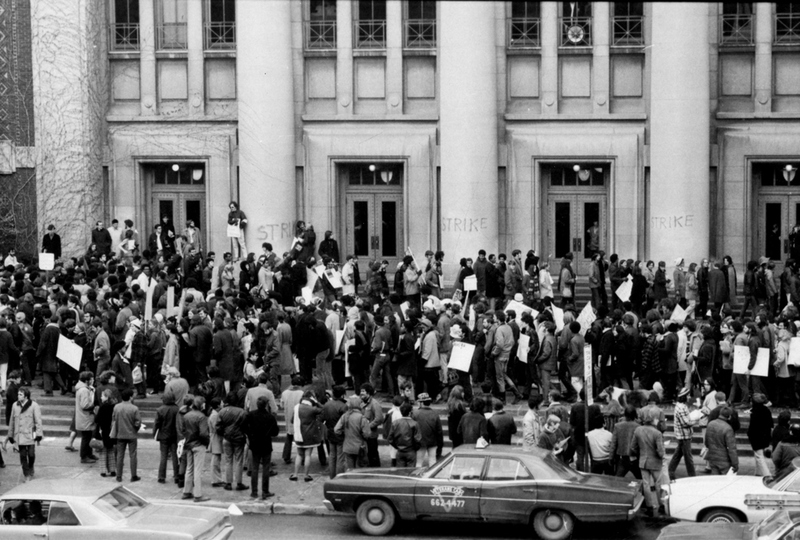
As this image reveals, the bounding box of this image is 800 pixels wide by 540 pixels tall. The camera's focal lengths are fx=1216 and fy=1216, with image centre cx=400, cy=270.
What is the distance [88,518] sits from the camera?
47.0ft

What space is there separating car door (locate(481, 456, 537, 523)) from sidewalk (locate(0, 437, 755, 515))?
305 centimetres

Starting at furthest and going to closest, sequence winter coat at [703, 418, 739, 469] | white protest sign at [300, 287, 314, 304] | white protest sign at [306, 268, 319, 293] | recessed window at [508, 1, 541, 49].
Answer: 1. recessed window at [508, 1, 541, 49]
2. white protest sign at [306, 268, 319, 293]
3. white protest sign at [300, 287, 314, 304]
4. winter coat at [703, 418, 739, 469]

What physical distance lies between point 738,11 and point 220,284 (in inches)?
630

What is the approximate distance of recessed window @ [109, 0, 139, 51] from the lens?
35.4 metres

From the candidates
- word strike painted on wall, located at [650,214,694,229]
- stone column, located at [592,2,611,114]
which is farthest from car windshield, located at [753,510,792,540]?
stone column, located at [592,2,611,114]

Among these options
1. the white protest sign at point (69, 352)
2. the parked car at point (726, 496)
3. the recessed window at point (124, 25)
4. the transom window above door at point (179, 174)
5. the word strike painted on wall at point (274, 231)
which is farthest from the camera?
the transom window above door at point (179, 174)

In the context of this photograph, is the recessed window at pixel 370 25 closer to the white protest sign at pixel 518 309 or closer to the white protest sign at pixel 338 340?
the white protest sign at pixel 518 309

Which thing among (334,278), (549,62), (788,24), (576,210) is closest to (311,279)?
(334,278)

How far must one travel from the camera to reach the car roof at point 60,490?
14516mm

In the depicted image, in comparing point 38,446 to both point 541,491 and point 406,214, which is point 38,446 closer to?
point 541,491

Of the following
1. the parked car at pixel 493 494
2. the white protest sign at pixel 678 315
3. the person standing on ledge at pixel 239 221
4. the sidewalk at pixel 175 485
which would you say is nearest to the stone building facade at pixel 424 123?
the person standing on ledge at pixel 239 221

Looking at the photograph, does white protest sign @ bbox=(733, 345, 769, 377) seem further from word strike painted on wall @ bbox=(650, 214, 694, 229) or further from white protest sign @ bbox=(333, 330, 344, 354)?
word strike painted on wall @ bbox=(650, 214, 694, 229)

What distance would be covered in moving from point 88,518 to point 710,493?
8139 mm

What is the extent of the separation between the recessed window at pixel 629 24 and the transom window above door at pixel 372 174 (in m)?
7.08
